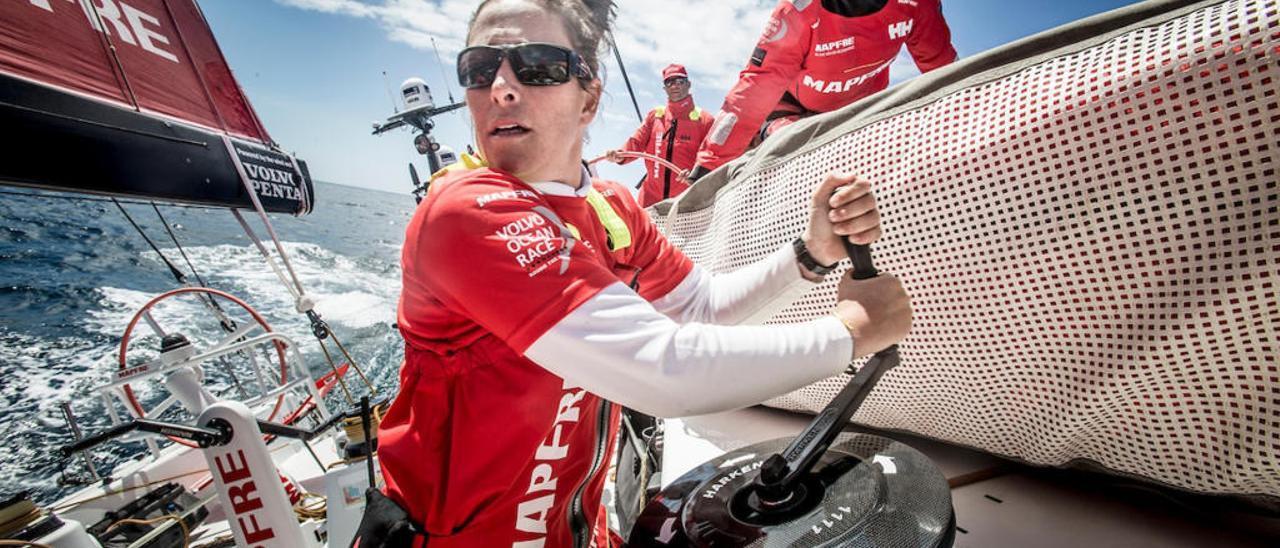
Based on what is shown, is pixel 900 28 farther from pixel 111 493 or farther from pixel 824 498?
pixel 111 493

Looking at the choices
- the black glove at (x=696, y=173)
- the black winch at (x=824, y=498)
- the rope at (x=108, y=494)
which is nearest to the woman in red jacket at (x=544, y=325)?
the black winch at (x=824, y=498)

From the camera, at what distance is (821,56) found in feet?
9.34

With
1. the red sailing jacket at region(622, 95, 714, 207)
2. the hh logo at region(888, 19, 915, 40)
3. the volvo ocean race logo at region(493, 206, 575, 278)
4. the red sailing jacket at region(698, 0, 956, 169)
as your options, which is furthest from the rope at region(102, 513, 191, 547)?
the red sailing jacket at region(622, 95, 714, 207)

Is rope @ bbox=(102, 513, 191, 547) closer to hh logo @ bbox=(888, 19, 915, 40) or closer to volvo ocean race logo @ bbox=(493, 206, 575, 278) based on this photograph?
volvo ocean race logo @ bbox=(493, 206, 575, 278)

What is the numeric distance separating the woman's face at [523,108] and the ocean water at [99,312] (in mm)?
3730

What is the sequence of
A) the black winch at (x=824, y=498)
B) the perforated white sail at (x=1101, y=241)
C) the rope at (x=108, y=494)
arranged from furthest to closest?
1. the rope at (x=108, y=494)
2. the perforated white sail at (x=1101, y=241)
3. the black winch at (x=824, y=498)

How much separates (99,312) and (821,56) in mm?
11408

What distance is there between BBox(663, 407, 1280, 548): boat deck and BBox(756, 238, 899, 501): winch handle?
1.64ft

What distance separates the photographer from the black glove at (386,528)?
932 mm

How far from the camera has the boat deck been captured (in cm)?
98

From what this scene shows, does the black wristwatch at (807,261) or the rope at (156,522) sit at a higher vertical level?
the black wristwatch at (807,261)

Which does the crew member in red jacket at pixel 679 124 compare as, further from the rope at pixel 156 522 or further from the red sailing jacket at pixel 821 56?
the rope at pixel 156 522

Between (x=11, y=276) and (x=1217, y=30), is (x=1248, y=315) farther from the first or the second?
(x=11, y=276)

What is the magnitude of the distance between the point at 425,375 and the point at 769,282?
88cm
